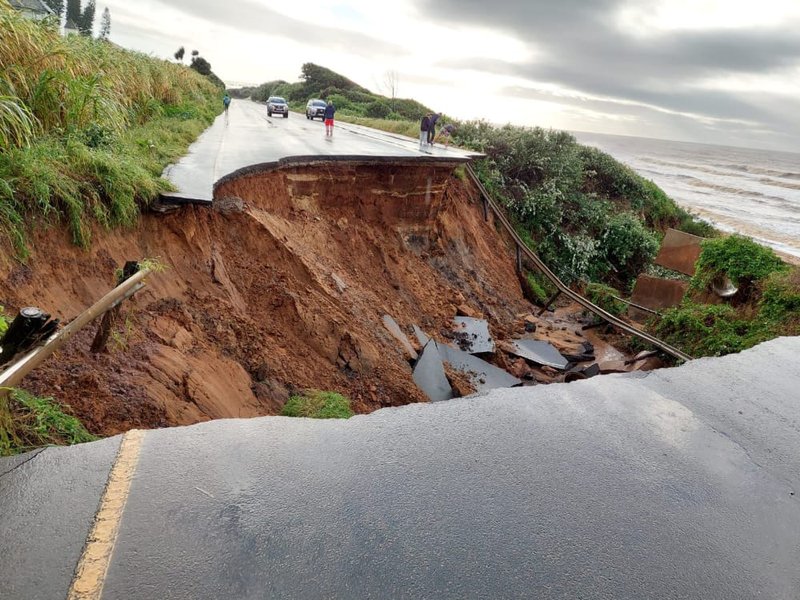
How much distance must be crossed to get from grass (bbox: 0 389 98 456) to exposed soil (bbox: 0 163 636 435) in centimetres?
17

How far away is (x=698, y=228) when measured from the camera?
22.6 m

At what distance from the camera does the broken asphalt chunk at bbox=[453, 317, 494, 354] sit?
1169 centimetres

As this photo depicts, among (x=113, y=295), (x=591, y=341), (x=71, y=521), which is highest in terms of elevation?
(x=113, y=295)

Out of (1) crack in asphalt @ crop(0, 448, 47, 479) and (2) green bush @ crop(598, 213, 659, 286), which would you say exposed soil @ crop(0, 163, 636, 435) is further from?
(2) green bush @ crop(598, 213, 659, 286)

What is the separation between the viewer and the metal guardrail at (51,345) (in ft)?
9.63

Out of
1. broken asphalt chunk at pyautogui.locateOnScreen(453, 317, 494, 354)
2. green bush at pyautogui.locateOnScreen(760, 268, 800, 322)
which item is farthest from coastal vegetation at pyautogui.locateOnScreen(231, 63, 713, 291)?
green bush at pyautogui.locateOnScreen(760, 268, 800, 322)

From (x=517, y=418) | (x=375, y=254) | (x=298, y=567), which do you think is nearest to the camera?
(x=298, y=567)

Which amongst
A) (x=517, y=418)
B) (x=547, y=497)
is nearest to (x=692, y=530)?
(x=547, y=497)

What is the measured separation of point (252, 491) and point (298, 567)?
2.25 ft

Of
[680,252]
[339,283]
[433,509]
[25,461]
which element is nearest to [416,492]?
[433,509]

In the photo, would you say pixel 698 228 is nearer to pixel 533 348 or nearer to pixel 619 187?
pixel 619 187

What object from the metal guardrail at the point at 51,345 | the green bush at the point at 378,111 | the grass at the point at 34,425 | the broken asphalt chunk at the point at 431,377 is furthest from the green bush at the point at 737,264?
the green bush at the point at 378,111

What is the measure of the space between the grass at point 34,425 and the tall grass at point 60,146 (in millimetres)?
1866

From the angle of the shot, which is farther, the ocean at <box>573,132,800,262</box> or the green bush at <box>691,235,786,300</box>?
the ocean at <box>573,132,800,262</box>
